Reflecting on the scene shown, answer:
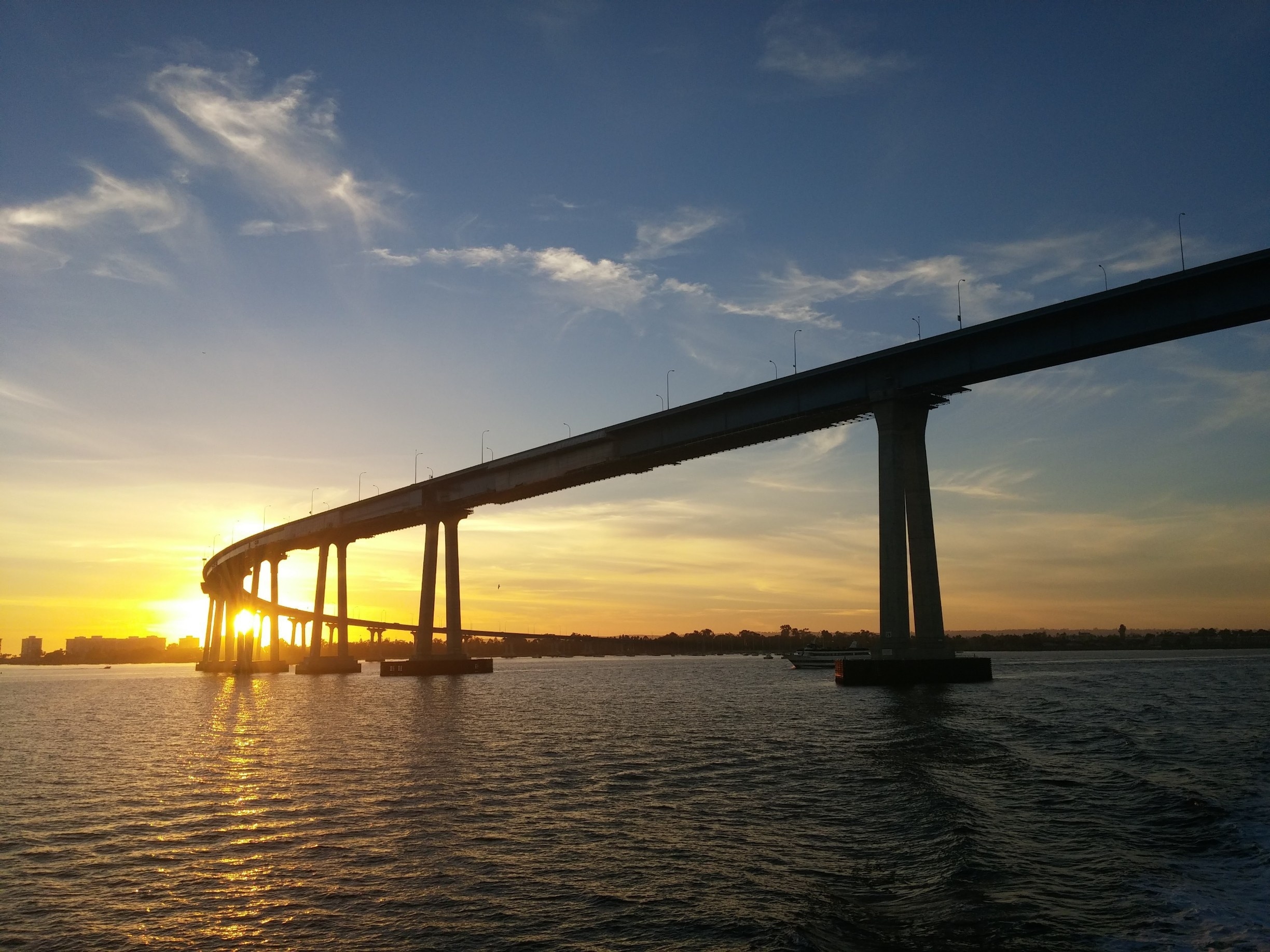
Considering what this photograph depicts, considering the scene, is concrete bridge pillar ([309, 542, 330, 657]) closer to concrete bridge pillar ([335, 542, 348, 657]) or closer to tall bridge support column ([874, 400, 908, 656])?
concrete bridge pillar ([335, 542, 348, 657])

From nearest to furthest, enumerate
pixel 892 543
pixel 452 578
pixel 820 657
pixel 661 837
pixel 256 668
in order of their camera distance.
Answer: pixel 661 837 < pixel 892 543 < pixel 452 578 < pixel 820 657 < pixel 256 668

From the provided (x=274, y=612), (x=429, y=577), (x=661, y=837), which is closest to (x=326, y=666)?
(x=274, y=612)

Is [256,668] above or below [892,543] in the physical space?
below

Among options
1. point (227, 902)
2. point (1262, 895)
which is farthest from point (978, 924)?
point (227, 902)

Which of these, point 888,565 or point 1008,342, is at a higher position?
point 1008,342

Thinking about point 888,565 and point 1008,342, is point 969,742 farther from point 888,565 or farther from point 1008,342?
point 1008,342

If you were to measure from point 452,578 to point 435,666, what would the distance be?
14720 millimetres

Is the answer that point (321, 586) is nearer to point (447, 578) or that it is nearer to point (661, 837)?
point (447, 578)

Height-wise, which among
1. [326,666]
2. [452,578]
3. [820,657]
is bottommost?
[326,666]

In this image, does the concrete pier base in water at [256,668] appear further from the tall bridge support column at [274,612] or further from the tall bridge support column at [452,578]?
the tall bridge support column at [452,578]

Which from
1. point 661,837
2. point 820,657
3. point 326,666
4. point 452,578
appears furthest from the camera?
point 326,666

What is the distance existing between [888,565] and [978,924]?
5703 cm

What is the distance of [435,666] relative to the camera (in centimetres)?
13138

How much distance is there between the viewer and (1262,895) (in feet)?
52.1
